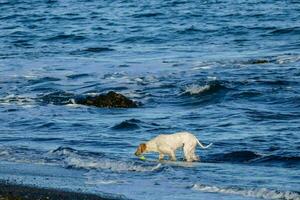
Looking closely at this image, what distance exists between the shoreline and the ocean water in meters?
0.41

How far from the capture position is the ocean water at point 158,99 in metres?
12.3

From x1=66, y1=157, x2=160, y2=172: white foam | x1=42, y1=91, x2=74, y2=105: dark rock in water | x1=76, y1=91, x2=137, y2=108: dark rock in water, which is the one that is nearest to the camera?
x1=66, y1=157, x2=160, y2=172: white foam

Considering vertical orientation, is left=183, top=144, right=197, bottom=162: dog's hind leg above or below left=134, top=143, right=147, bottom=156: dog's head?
below

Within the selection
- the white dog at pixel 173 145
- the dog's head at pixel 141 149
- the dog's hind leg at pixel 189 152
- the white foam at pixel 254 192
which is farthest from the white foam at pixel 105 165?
the white foam at pixel 254 192

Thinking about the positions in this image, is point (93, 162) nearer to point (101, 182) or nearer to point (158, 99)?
point (101, 182)

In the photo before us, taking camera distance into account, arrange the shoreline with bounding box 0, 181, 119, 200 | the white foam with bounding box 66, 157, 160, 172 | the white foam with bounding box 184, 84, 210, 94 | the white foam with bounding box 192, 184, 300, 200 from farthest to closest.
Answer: the white foam with bounding box 184, 84, 210, 94, the white foam with bounding box 66, 157, 160, 172, the white foam with bounding box 192, 184, 300, 200, the shoreline with bounding box 0, 181, 119, 200

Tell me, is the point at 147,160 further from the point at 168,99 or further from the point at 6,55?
the point at 6,55

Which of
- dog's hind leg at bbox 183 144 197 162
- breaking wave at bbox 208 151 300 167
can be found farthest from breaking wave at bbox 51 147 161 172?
breaking wave at bbox 208 151 300 167

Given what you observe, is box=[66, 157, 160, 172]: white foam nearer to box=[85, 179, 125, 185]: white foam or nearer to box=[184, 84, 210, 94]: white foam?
box=[85, 179, 125, 185]: white foam

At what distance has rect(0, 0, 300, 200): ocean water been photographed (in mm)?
12328

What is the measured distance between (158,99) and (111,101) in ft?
4.23

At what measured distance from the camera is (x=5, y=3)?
50281 millimetres

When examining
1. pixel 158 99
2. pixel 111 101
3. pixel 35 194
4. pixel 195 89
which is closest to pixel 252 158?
pixel 35 194

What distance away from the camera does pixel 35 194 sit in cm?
1042
